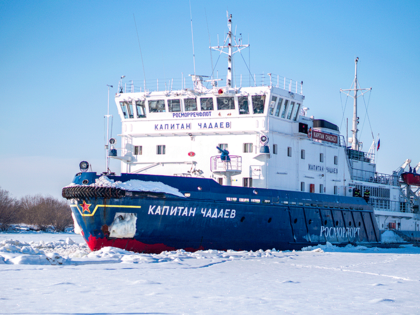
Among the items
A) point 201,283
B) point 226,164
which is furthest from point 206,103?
point 201,283

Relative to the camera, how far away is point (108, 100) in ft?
72.2

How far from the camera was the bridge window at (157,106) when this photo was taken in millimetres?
22969

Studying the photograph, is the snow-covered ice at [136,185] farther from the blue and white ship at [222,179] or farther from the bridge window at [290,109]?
the bridge window at [290,109]

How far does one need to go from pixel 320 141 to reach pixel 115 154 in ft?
32.1

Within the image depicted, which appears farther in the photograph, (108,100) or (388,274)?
(108,100)

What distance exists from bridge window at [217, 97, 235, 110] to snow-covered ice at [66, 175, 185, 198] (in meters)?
5.50

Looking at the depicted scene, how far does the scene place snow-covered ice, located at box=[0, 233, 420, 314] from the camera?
30.7 ft

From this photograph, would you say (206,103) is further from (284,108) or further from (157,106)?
(284,108)

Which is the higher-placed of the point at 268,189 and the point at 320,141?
the point at 320,141

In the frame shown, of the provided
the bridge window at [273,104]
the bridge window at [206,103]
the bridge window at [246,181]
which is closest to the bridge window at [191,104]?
the bridge window at [206,103]

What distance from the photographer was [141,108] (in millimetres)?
23219

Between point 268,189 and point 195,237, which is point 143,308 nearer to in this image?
point 195,237

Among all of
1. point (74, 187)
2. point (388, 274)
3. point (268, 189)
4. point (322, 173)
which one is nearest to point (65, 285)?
point (74, 187)

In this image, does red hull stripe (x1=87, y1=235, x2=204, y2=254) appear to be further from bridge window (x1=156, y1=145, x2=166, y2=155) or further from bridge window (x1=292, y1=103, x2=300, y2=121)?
bridge window (x1=292, y1=103, x2=300, y2=121)
